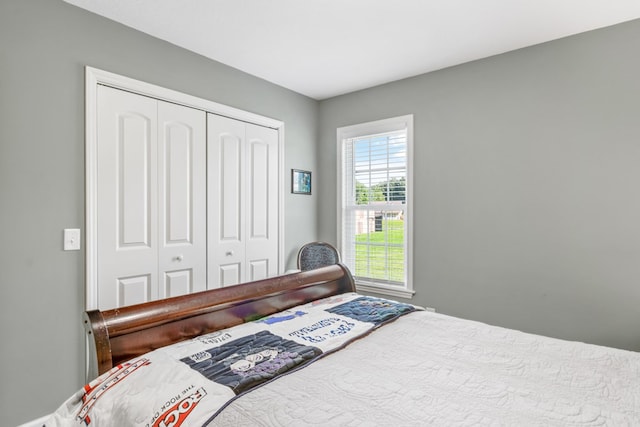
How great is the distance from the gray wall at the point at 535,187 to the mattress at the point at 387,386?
107 centimetres

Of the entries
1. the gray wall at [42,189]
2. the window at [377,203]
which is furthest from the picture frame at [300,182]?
the gray wall at [42,189]

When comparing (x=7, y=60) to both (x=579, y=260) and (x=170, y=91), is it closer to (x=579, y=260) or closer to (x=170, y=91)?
(x=170, y=91)

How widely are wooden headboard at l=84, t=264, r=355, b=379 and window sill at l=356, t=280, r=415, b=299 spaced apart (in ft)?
4.06

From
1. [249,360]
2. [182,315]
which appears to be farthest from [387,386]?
[182,315]

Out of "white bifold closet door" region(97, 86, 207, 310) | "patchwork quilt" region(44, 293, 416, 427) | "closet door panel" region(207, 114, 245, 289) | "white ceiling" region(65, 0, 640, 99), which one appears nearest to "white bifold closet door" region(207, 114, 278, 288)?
"closet door panel" region(207, 114, 245, 289)

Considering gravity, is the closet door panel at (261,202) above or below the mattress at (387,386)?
above

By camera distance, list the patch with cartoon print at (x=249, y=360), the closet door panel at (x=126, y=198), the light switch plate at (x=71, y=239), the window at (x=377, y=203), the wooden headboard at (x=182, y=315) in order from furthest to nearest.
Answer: the window at (x=377, y=203) → the closet door panel at (x=126, y=198) → the light switch plate at (x=71, y=239) → the wooden headboard at (x=182, y=315) → the patch with cartoon print at (x=249, y=360)

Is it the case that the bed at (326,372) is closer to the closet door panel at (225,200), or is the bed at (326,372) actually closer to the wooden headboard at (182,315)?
the wooden headboard at (182,315)

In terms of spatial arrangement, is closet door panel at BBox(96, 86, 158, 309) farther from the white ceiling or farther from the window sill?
the window sill

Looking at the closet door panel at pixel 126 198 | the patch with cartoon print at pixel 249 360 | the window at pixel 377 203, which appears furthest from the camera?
the window at pixel 377 203

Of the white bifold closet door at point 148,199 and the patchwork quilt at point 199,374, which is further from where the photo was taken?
the white bifold closet door at point 148,199

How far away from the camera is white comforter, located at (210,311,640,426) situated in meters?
0.99

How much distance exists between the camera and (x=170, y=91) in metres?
2.51

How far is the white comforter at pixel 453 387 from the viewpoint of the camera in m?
0.99
